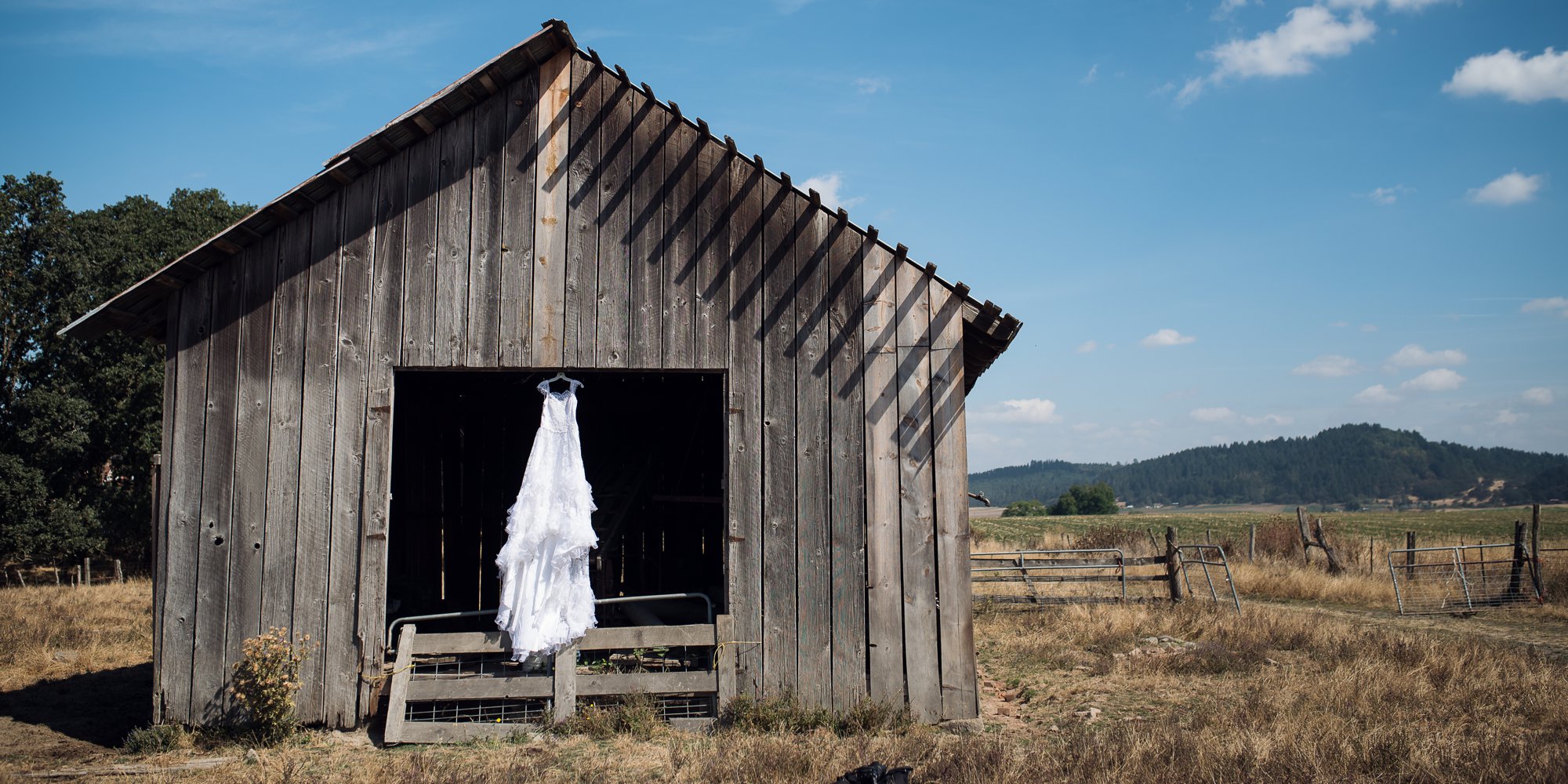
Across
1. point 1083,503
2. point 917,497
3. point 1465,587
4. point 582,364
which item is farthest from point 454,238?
point 1083,503

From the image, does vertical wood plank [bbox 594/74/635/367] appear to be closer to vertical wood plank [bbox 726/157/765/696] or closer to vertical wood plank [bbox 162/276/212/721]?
vertical wood plank [bbox 726/157/765/696]

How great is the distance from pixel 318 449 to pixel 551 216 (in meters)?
2.73

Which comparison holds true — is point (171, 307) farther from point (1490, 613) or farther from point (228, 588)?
point (1490, 613)

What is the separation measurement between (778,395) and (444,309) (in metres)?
2.92

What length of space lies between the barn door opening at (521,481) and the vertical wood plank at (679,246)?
4.09 m

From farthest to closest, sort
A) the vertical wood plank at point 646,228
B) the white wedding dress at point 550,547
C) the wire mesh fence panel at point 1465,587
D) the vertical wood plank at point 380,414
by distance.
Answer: the wire mesh fence panel at point 1465,587
the vertical wood plank at point 646,228
the white wedding dress at point 550,547
the vertical wood plank at point 380,414

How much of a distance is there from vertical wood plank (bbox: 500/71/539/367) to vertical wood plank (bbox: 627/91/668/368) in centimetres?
85

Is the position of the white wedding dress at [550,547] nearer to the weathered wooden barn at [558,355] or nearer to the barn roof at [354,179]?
the weathered wooden barn at [558,355]

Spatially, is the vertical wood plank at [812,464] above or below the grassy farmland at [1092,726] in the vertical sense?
above

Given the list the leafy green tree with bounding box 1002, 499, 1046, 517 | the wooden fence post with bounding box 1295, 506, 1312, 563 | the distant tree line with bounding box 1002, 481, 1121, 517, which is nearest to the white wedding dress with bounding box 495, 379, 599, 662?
the wooden fence post with bounding box 1295, 506, 1312, 563

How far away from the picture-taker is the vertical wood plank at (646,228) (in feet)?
27.1

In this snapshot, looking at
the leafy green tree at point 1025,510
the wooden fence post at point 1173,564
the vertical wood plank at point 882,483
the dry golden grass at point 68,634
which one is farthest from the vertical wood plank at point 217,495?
the leafy green tree at point 1025,510

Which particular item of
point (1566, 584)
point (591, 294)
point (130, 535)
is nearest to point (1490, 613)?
point (1566, 584)

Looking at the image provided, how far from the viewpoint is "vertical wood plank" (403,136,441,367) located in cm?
805
